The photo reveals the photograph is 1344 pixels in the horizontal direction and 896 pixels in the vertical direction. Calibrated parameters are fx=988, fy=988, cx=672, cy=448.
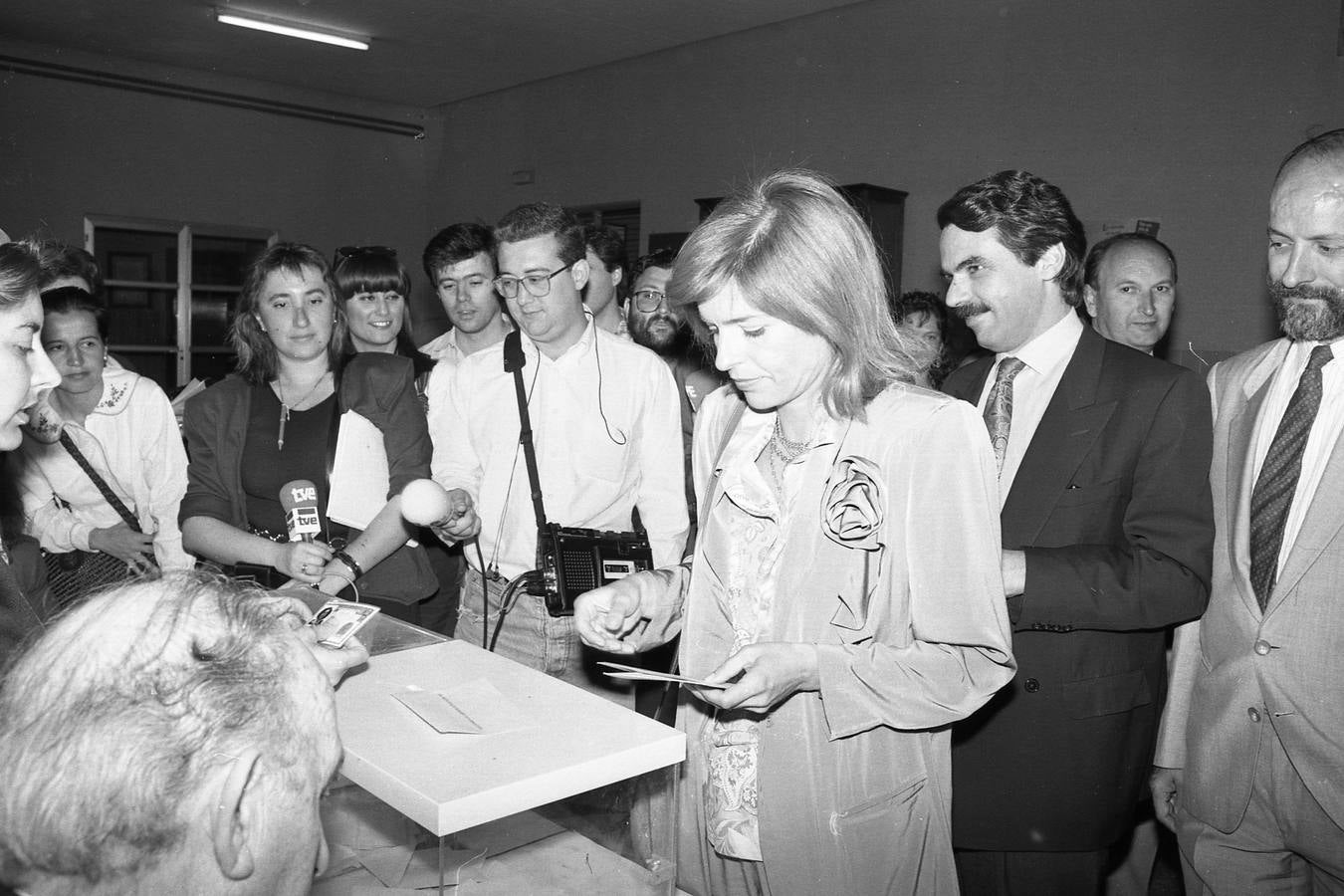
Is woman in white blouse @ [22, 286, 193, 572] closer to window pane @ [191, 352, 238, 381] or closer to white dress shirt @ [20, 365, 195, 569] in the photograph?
white dress shirt @ [20, 365, 195, 569]

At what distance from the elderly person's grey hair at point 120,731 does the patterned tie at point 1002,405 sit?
1721 millimetres

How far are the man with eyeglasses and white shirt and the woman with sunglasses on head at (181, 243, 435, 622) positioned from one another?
0.18m

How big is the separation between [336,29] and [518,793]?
9.71m

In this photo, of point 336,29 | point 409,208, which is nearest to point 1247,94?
point 336,29

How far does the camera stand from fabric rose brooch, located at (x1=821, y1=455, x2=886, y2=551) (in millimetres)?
1556

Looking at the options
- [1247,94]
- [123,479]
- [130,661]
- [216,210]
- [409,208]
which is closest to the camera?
[130,661]

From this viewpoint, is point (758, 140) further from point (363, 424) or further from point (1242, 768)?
point (1242, 768)

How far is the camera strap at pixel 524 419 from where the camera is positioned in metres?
2.89

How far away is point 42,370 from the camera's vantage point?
1.95 m

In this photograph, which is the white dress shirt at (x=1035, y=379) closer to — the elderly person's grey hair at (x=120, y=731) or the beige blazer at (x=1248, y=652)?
the beige blazer at (x=1248, y=652)

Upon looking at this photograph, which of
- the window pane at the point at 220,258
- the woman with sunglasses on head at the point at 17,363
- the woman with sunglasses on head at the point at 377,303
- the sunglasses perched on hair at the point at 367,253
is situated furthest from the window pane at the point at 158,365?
the woman with sunglasses on head at the point at 17,363

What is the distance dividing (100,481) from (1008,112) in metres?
6.23

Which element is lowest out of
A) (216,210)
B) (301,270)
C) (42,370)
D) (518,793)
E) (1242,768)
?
(1242,768)

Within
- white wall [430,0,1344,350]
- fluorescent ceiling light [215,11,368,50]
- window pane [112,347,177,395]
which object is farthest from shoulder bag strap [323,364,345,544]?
window pane [112,347,177,395]
